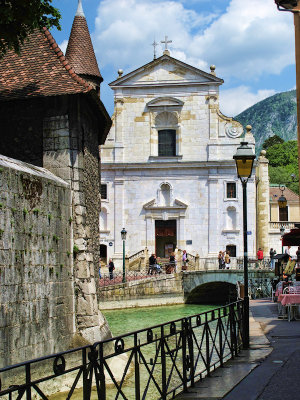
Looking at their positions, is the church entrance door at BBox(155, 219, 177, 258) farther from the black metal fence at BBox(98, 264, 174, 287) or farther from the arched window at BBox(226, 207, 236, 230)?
the arched window at BBox(226, 207, 236, 230)

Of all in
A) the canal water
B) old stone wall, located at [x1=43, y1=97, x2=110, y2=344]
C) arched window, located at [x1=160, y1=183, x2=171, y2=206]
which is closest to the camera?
old stone wall, located at [x1=43, y1=97, x2=110, y2=344]

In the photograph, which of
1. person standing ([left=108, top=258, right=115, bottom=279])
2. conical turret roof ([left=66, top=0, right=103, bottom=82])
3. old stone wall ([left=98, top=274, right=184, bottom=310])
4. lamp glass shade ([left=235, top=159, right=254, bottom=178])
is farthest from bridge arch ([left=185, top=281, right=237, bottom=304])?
lamp glass shade ([left=235, top=159, right=254, bottom=178])

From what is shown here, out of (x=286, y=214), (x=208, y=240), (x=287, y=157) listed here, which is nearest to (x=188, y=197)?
(x=208, y=240)

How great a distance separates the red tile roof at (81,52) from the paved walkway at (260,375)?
10.6 m

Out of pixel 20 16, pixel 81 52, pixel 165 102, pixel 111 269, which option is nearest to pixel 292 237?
pixel 81 52

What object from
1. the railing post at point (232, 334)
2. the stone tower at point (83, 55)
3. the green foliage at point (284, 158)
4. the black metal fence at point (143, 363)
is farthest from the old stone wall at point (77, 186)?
the green foliage at point (284, 158)

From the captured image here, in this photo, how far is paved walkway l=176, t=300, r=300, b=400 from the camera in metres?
7.63

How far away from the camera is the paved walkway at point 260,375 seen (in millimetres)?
7629

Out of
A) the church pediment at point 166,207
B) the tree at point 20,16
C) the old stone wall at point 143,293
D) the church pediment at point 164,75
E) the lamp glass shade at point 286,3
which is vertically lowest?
the old stone wall at point 143,293

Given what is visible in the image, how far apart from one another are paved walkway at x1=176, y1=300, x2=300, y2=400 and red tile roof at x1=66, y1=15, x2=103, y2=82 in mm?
10559

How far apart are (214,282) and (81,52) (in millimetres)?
22139

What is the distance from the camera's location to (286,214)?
211 ft

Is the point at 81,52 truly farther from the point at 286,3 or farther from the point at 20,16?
the point at 20,16

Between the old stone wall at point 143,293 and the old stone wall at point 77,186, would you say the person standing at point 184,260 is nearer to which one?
the old stone wall at point 143,293
